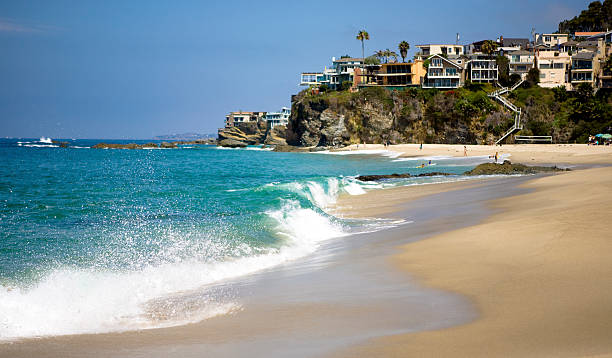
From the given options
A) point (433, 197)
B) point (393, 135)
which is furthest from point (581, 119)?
point (433, 197)

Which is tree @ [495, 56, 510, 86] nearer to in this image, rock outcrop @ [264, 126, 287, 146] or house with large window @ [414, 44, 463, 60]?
house with large window @ [414, 44, 463, 60]

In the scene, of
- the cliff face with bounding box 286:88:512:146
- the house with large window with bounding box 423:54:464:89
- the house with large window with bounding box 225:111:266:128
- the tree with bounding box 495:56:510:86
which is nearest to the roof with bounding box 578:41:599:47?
the tree with bounding box 495:56:510:86

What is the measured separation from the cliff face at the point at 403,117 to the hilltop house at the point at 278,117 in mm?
61505

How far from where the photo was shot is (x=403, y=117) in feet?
301

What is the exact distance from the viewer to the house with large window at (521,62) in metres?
92.2

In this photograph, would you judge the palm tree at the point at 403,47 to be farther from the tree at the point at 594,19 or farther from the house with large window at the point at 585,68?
the tree at the point at 594,19

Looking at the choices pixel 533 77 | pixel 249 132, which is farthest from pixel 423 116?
pixel 249 132

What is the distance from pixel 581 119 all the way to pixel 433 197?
225 feet

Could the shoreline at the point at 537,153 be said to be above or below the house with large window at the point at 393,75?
below

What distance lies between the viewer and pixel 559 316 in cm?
520

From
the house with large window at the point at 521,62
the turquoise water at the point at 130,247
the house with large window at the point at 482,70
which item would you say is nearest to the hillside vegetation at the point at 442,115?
the house with large window at the point at 482,70

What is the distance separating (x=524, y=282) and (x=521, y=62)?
98.4 meters

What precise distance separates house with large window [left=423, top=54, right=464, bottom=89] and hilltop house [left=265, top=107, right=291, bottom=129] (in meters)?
74.3

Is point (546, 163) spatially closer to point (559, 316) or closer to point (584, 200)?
point (584, 200)
